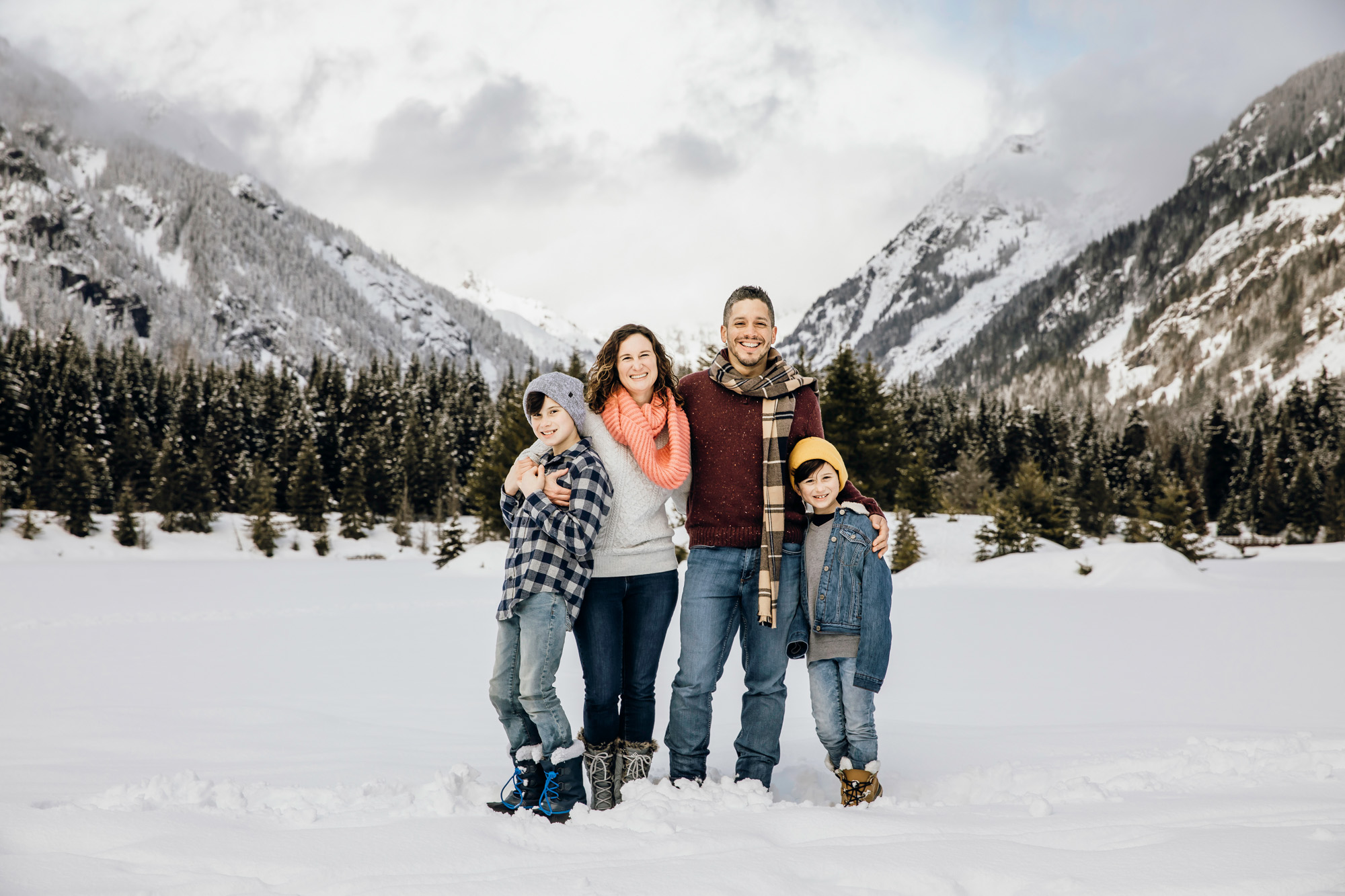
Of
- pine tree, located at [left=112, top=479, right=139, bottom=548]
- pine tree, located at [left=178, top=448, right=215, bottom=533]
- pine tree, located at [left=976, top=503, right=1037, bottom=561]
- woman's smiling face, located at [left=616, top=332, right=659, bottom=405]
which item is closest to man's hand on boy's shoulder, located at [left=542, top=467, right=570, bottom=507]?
woman's smiling face, located at [left=616, top=332, right=659, bottom=405]

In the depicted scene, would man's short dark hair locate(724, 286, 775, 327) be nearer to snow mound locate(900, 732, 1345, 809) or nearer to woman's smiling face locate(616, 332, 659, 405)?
woman's smiling face locate(616, 332, 659, 405)

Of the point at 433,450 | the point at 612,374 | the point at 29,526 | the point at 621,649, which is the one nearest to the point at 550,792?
the point at 621,649

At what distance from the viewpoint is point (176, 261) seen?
143875mm

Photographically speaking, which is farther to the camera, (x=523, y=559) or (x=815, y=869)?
(x=523, y=559)

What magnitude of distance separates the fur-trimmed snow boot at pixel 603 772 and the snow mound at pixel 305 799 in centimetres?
48

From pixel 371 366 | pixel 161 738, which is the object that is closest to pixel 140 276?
pixel 371 366

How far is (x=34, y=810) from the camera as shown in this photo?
2.57 meters

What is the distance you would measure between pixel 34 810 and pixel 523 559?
6.19ft

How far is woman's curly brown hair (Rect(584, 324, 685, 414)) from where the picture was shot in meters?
3.44

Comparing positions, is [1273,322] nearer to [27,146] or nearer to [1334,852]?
[1334,852]

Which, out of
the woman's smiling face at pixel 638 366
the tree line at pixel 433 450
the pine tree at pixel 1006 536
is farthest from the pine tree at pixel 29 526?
the woman's smiling face at pixel 638 366

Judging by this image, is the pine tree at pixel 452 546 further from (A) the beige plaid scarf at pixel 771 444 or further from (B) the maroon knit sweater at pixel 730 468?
(A) the beige plaid scarf at pixel 771 444

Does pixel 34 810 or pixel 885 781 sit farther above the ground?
pixel 34 810

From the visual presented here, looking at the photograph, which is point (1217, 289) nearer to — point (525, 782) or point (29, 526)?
point (29, 526)
